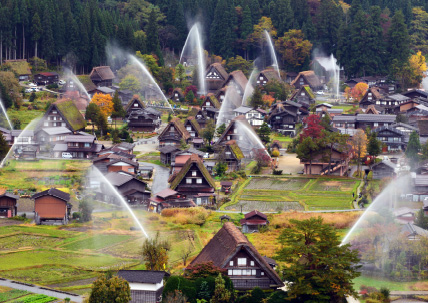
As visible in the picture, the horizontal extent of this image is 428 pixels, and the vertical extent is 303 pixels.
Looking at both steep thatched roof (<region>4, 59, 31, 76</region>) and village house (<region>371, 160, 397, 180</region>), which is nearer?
village house (<region>371, 160, 397, 180</region>)

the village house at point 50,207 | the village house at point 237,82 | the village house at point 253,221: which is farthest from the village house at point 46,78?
the village house at point 253,221

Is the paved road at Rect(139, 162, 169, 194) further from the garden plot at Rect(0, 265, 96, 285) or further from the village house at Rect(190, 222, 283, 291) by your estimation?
the village house at Rect(190, 222, 283, 291)

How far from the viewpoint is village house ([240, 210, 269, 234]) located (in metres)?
48.2

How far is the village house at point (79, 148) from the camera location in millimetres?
64500

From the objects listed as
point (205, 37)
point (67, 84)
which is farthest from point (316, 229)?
point (205, 37)

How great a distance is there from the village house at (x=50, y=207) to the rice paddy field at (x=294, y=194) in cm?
1026

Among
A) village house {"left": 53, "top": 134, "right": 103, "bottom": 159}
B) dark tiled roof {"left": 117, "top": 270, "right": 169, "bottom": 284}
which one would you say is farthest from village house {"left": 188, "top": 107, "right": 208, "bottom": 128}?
dark tiled roof {"left": 117, "top": 270, "right": 169, "bottom": 284}

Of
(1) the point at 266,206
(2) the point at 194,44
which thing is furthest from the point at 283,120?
(2) the point at 194,44

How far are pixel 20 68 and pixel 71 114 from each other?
1490 centimetres

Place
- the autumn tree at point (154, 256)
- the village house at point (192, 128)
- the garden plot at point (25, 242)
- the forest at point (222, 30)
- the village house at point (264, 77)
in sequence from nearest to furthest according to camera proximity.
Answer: the autumn tree at point (154, 256) < the garden plot at point (25, 242) < the village house at point (192, 128) < the forest at point (222, 30) < the village house at point (264, 77)

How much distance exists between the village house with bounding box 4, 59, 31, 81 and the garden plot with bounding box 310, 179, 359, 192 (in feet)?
115

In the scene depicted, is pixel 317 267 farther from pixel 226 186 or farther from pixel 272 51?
pixel 272 51

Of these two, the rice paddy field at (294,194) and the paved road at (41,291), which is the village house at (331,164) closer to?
the rice paddy field at (294,194)

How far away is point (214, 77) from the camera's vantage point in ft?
295
